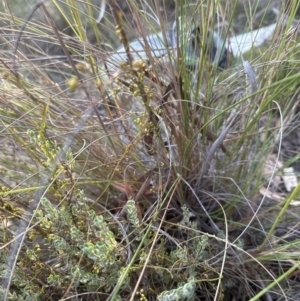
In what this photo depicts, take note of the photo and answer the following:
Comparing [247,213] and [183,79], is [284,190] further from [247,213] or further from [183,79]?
[183,79]

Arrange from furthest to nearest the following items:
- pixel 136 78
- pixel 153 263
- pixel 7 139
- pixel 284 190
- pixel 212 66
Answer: pixel 284 190 < pixel 212 66 < pixel 7 139 < pixel 153 263 < pixel 136 78

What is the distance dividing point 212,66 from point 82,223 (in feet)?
1.49

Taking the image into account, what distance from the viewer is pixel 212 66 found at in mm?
1005

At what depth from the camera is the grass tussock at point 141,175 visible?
73cm

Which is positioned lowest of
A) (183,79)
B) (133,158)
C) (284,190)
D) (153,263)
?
(284,190)

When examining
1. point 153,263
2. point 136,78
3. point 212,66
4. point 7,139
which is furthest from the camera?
point 212,66

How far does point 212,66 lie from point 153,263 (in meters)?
0.44

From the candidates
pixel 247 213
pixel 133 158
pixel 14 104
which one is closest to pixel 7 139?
pixel 14 104

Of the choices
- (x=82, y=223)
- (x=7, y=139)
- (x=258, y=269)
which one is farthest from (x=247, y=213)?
(x=7, y=139)

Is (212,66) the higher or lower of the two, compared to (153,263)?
higher

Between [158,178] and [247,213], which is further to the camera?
[247,213]

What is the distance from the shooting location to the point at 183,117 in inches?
36.0

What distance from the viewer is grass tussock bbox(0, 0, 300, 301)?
73 cm

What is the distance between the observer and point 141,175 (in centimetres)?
90
